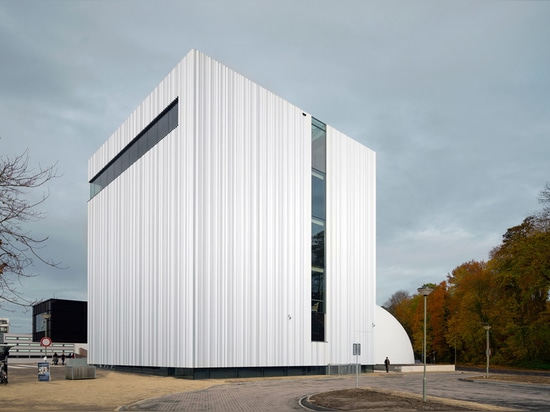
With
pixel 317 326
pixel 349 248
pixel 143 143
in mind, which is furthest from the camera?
pixel 349 248

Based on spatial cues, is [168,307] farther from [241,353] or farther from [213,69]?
[213,69]

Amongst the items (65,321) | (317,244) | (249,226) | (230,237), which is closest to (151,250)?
(230,237)

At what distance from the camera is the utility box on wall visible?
81375 mm

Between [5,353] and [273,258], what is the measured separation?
751 inches

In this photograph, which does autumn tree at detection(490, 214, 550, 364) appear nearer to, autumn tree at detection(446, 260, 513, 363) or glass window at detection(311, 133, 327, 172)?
autumn tree at detection(446, 260, 513, 363)

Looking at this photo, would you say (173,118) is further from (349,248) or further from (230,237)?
(349,248)

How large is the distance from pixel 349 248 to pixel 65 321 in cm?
5147

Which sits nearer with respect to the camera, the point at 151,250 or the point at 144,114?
the point at 151,250

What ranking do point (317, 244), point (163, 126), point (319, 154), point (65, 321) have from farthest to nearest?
point (65, 321)
point (319, 154)
point (317, 244)
point (163, 126)

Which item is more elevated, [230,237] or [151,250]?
[230,237]

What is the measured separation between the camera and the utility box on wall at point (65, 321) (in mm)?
81375

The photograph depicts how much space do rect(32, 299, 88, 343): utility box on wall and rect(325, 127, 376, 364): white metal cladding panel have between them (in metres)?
50.4

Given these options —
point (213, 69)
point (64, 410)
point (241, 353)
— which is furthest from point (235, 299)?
point (64, 410)

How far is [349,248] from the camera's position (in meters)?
49.9
